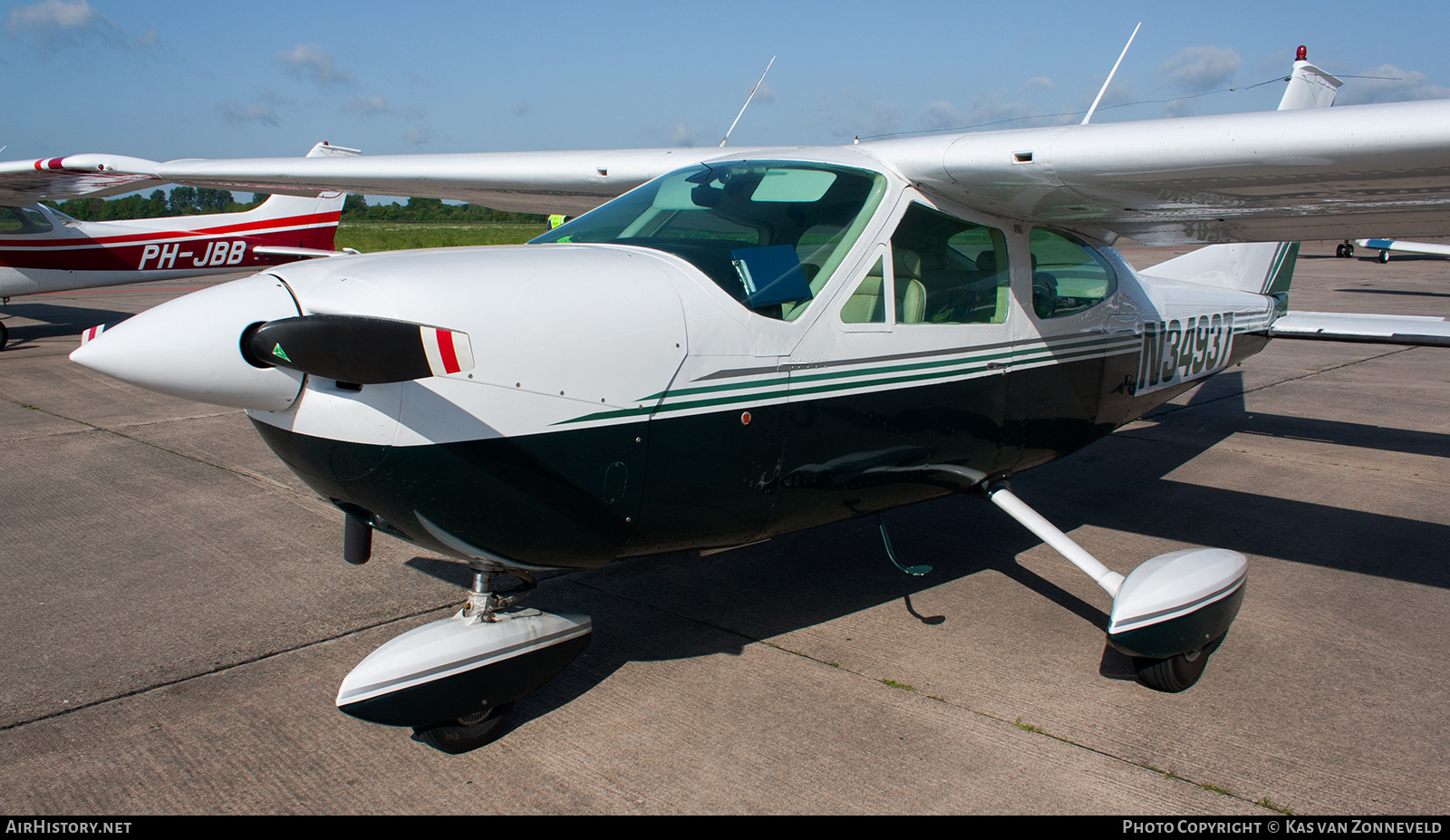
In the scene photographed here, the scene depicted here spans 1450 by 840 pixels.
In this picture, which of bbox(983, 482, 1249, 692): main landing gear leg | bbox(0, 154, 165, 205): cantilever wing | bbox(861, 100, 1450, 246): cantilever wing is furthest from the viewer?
bbox(0, 154, 165, 205): cantilever wing

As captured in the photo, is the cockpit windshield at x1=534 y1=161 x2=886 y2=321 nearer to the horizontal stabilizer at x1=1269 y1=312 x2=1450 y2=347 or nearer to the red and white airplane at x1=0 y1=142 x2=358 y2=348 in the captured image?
the horizontal stabilizer at x1=1269 y1=312 x2=1450 y2=347

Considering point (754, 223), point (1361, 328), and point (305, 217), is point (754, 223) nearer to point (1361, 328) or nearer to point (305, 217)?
point (1361, 328)

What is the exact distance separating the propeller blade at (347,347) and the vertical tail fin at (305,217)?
51.2 ft

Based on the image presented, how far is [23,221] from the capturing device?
45.5 feet

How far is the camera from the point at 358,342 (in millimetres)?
2088

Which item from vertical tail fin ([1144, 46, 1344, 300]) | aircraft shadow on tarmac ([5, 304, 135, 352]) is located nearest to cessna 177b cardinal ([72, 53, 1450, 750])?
vertical tail fin ([1144, 46, 1344, 300])

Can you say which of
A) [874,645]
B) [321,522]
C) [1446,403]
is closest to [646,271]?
[874,645]

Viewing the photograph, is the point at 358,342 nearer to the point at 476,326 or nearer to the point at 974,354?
the point at 476,326

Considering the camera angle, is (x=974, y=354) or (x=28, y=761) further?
(x=974, y=354)

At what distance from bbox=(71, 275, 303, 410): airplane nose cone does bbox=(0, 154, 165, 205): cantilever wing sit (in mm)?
6582

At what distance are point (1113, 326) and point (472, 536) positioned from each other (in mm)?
3423

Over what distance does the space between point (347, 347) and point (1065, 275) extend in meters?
3.33

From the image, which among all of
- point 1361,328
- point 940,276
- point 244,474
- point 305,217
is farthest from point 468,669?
point 305,217

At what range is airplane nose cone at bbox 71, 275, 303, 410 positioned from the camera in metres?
2.08
